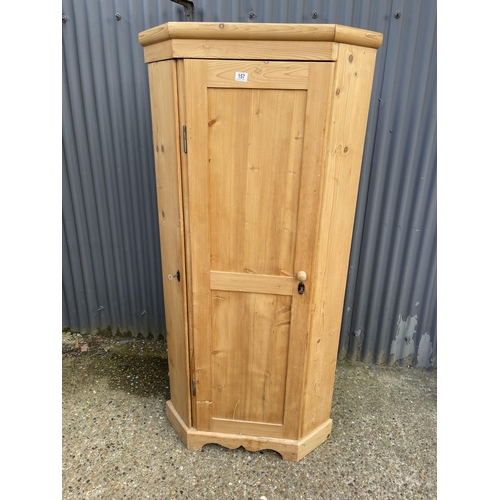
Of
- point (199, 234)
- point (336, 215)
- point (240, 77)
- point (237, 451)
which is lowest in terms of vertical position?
point (237, 451)

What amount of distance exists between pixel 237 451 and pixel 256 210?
1619 mm

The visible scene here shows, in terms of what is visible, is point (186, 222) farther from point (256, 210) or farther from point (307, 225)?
point (307, 225)

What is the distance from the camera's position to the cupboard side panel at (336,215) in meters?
1.80

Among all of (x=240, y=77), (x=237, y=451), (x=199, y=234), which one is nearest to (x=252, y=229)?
(x=199, y=234)

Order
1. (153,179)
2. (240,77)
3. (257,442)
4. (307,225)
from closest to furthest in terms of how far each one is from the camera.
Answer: (240,77)
(307,225)
(257,442)
(153,179)

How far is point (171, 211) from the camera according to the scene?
2.12m

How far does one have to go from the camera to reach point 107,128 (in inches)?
119

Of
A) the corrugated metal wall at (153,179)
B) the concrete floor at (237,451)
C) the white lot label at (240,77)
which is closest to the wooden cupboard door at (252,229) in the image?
the white lot label at (240,77)

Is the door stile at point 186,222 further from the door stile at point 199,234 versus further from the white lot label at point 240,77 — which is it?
the white lot label at point 240,77

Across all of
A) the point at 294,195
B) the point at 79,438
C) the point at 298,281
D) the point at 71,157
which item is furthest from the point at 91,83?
the point at 79,438

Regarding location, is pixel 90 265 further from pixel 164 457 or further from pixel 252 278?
pixel 252 278

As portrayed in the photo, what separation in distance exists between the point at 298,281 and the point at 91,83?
2204 millimetres

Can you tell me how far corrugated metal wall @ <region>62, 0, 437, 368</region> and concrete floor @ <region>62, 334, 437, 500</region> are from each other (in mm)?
480

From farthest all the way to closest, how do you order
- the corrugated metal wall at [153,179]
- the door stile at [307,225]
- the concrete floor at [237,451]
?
the corrugated metal wall at [153,179]
the concrete floor at [237,451]
the door stile at [307,225]
